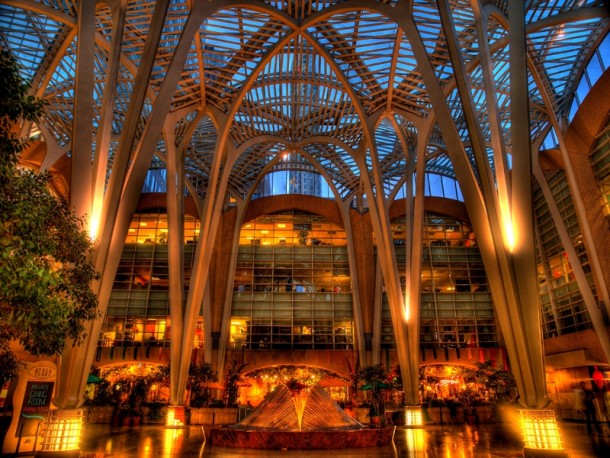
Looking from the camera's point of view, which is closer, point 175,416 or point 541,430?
point 541,430

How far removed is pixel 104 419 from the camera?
85.4 feet

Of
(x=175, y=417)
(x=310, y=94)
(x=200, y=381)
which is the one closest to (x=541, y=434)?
(x=175, y=417)

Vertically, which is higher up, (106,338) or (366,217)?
(366,217)

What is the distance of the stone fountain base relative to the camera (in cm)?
1127

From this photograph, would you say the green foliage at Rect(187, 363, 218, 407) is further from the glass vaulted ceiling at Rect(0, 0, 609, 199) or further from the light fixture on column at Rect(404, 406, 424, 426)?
the glass vaulted ceiling at Rect(0, 0, 609, 199)

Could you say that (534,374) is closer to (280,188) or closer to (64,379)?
(64,379)

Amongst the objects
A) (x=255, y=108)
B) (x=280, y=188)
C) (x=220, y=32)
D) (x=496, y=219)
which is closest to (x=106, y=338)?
(x=280, y=188)

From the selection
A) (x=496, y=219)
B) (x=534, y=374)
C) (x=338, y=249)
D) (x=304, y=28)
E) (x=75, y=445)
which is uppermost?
(x=304, y=28)

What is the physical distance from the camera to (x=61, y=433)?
9.92 metres

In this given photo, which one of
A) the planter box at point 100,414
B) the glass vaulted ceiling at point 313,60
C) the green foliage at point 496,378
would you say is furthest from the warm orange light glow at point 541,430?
the planter box at point 100,414

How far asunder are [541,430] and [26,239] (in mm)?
11046

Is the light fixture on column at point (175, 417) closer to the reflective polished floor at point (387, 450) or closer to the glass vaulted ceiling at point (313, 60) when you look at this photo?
the reflective polished floor at point (387, 450)

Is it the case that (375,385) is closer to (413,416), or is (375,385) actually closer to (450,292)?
(413,416)

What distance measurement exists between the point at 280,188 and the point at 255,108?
1261 centimetres
